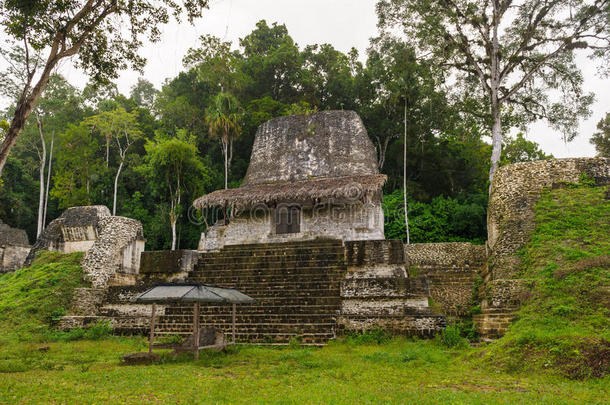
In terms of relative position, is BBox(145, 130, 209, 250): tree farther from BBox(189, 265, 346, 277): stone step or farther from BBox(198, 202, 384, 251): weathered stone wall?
BBox(189, 265, 346, 277): stone step

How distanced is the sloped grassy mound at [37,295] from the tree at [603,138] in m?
26.6

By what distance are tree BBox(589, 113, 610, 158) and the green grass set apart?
664 inches

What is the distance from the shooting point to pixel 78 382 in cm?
516

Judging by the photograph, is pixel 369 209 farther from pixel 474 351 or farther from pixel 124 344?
pixel 124 344

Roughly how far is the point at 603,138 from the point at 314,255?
858 inches

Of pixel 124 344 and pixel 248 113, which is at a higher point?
pixel 248 113

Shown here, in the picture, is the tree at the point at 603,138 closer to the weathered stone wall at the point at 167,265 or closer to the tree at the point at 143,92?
the weathered stone wall at the point at 167,265

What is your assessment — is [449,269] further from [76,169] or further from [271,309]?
[76,169]

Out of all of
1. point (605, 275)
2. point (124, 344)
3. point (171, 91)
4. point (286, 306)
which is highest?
point (171, 91)

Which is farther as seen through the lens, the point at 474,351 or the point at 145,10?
the point at 145,10

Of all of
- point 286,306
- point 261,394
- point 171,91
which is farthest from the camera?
point 171,91

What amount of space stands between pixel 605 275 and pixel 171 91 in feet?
83.3

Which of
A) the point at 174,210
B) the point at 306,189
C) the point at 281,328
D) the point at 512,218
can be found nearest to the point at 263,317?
the point at 281,328

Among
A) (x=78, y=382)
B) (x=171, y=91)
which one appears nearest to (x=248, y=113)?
(x=171, y=91)
